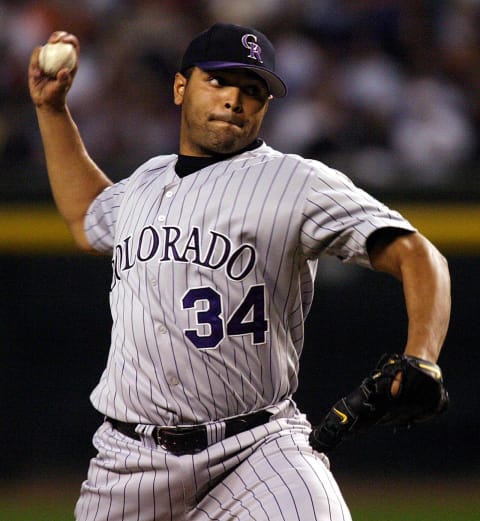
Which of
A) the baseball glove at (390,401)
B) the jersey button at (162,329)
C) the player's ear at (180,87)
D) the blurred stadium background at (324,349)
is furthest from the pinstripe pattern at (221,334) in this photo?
the blurred stadium background at (324,349)

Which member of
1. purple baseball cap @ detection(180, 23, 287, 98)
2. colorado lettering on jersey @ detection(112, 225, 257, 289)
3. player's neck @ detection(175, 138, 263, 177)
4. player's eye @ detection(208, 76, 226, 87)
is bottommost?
colorado lettering on jersey @ detection(112, 225, 257, 289)

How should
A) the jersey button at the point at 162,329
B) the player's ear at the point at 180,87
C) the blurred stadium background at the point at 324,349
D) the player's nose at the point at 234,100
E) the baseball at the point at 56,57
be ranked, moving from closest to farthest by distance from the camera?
the jersey button at the point at 162,329, the player's nose at the point at 234,100, the player's ear at the point at 180,87, the baseball at the point at 56,57, the blurred stadium background at the point at 324,349

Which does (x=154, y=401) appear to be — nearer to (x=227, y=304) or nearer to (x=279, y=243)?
(x=227, y=304)

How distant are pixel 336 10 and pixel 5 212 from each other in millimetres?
2675

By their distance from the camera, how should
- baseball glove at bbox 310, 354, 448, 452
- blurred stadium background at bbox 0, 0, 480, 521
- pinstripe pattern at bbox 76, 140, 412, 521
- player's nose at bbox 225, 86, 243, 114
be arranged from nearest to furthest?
1. baseball glove at bbox 310, 354, 448, 452
2. pinstripe pattern at bbox 76, 140, 412, 521
3. player's nose at bbox 225, 86, 243, 114
4. blurred stadium background at bbox 0, 0, 480, 521

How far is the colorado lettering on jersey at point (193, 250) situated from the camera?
3.01m

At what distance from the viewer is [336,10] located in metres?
7.04

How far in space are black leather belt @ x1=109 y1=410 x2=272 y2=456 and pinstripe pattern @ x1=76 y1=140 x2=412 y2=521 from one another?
0.07ft

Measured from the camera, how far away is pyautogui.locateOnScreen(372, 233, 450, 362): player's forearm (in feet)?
8.63

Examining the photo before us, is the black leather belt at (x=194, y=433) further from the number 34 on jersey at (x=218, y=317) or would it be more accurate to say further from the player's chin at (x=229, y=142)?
the player's chin at (x=229, y=142)

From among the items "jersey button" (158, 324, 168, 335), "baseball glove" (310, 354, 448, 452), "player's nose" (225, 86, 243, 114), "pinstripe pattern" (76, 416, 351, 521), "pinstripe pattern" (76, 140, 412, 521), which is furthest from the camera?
"player's nose" (225, 86, 243, 114)

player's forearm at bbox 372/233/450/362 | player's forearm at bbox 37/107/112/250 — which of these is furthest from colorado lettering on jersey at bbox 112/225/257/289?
player's forearm at bbox 37/107/112/250

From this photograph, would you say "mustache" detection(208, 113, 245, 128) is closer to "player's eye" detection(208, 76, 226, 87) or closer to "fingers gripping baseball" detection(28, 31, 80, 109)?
"player's eye" detection(208, 76, 226, 87)

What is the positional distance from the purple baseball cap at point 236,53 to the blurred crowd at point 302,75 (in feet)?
9.97
